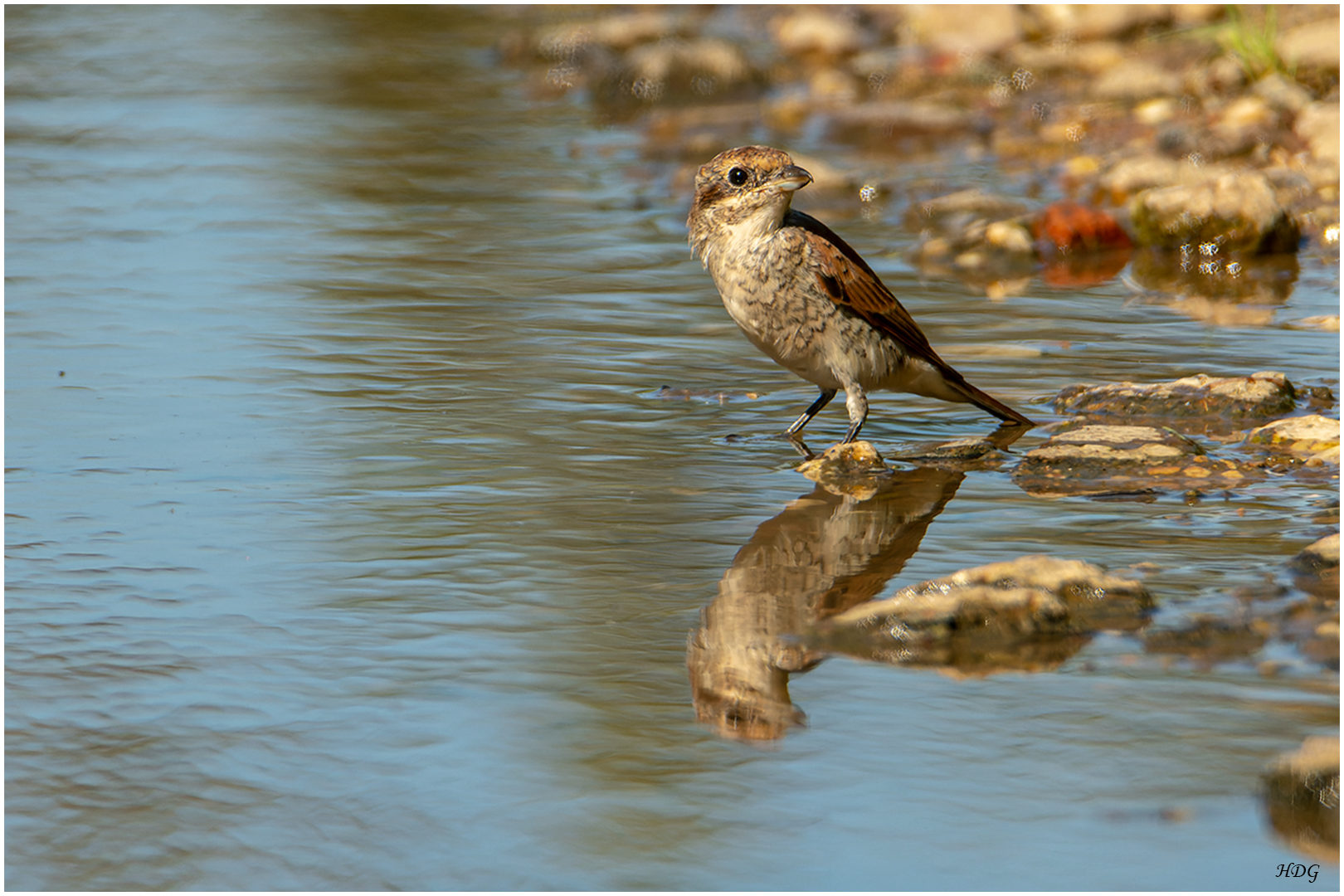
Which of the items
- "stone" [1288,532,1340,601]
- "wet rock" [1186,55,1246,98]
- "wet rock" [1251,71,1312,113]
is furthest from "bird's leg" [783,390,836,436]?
"wet rock" [1186,55,1246,98]

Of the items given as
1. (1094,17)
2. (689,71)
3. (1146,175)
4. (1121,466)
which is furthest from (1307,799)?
(689,71)

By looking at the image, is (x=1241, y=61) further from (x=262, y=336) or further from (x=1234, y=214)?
(x=262, y=336)

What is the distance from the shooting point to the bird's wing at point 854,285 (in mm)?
5953

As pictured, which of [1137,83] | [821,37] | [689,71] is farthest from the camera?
[821,37]

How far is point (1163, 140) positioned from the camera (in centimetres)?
1134

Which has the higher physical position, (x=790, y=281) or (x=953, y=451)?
(x=790, y=281)

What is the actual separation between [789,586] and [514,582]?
77 centimetres

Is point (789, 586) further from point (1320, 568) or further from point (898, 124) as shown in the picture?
point (898, 124)

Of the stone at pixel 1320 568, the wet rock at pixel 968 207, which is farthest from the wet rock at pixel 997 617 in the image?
the wet rock at pixel 968 207

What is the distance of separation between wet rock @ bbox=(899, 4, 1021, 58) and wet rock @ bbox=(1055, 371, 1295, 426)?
8812mm

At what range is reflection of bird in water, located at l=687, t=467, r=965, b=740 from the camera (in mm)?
3932

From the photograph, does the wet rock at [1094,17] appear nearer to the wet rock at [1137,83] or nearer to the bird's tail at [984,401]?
the wet rock at [1137,83]

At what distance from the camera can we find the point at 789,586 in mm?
4684

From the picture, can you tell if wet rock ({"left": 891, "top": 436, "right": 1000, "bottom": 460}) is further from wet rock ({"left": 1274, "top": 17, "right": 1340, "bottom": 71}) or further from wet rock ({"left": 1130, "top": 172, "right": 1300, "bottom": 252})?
wet rock ({"left": 1274, "top": 17, "right": 1340, "bottom": 71})
